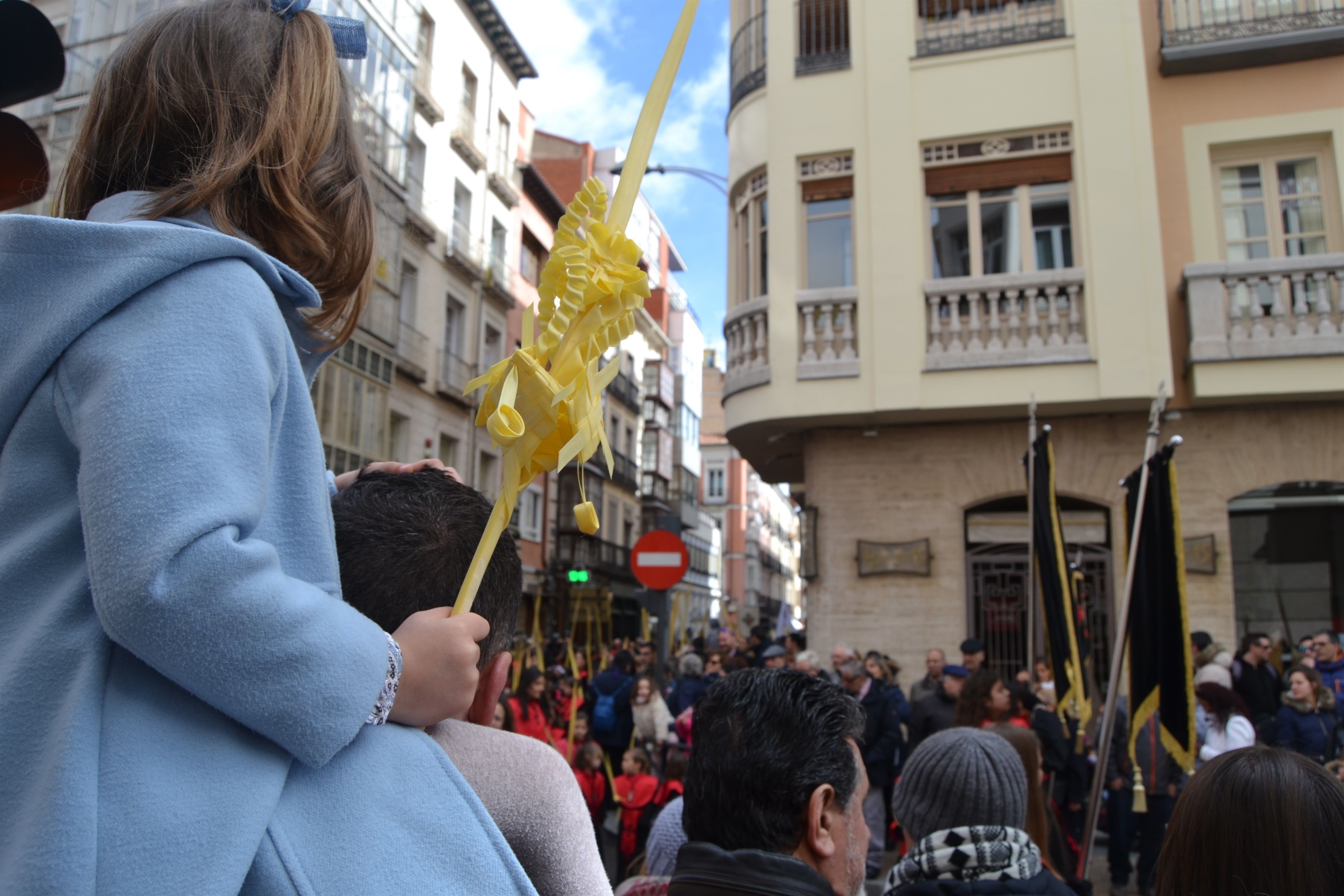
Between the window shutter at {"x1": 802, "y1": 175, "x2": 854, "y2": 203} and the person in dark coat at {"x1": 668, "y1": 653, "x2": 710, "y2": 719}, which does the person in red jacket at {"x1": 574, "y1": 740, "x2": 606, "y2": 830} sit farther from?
the window shutter at {"x1": 802, "y1": 175, "x2": 854, "y2": 203}

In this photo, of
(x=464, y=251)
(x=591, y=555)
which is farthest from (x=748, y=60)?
(x=591, y=555)

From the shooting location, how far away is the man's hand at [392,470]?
1.54 m

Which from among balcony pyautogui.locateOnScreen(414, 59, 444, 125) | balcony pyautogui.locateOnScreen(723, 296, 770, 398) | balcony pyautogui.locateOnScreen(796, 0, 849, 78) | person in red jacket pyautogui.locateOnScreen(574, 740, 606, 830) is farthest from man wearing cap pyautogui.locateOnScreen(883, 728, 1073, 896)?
balcony pyautogui.locateOnScreen(414, 59, 444, 125)

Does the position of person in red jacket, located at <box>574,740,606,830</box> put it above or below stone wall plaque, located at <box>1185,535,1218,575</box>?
below

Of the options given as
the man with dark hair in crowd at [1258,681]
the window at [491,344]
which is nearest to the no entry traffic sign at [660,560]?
the man with dark hair in crowd at [1258,681]

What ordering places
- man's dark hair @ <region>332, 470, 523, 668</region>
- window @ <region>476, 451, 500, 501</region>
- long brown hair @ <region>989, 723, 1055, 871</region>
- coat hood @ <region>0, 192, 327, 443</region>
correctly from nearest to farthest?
coat hood @ <region>0, 192, 327, 443</region>, man's dark hair @ <region>332, 470, 523, 668</region>, long brown hair @ <region>989, 723, 1055, 871</region>, window @ <region>476, 451, 500, 501</region>

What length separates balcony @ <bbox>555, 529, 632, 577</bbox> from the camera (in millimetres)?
36000

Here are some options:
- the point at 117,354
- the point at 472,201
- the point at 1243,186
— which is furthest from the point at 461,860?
the point at 472,201

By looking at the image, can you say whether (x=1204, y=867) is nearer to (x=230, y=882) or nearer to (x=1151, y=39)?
(x=230, y=882)

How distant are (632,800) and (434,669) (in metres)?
7.15

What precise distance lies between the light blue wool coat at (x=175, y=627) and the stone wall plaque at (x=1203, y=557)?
12.1 m

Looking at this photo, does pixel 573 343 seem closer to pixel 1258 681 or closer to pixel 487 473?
pixel 1258 681

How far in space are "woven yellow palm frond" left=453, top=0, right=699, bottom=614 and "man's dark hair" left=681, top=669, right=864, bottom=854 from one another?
3.27 ft

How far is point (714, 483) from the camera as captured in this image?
69.1m
